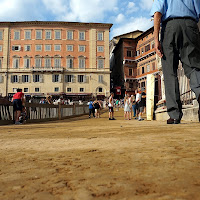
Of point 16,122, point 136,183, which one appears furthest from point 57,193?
point 16,122

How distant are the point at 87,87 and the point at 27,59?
12.4m

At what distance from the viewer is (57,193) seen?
0.71m

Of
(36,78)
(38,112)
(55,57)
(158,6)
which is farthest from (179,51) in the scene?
(55,57)

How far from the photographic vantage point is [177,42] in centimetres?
349

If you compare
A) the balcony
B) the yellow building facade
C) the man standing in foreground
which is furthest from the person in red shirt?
the balcony

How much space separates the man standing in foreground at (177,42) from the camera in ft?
11.2

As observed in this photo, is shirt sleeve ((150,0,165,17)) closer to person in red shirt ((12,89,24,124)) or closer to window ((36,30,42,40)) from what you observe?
person in red shirt ((12,89,24,124))

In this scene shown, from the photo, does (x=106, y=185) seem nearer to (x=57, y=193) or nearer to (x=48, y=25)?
(x=57, y=193)

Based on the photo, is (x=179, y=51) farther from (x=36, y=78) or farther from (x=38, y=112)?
(x=36, y=78)

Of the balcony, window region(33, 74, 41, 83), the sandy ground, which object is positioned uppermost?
the balcony

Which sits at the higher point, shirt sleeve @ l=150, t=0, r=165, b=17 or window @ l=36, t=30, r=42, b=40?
window @ l=36, t=30, r=42, b=40

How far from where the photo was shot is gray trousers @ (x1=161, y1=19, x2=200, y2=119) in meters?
3.40

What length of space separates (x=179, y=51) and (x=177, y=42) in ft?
0.54

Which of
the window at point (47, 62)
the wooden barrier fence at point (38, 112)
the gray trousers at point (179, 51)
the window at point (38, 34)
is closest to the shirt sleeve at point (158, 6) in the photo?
the gray trousers at point (179, 51)
